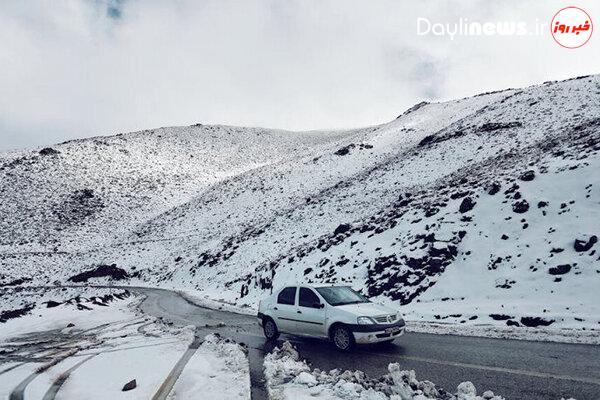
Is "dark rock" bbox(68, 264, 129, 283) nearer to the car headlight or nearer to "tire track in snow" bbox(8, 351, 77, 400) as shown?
"tire track in snow" bbox(8, 351, 77, 400)

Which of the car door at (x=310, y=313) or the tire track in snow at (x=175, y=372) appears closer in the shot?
the tire track in snow at (x=175, y=372)

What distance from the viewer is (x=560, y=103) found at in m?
37.5

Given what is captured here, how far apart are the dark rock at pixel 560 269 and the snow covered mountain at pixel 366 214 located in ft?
0.24

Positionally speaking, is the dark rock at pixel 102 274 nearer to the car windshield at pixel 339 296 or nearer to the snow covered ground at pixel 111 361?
the snow covered ground at pixel 111 361

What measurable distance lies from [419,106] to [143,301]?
6619cm

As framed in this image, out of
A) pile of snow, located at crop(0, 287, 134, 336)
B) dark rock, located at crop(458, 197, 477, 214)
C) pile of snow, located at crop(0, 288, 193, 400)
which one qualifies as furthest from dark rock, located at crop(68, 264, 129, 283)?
dark rock, located at crop(458, 197, 477, 214)

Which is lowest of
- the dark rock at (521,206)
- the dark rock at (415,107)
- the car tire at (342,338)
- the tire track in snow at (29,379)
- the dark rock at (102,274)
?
the tire track in snow at (29,379)

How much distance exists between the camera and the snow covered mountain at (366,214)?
577 inches

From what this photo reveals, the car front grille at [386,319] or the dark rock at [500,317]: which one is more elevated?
the car front grille at [386,319]

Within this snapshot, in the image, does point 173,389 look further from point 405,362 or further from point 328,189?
point 328,189

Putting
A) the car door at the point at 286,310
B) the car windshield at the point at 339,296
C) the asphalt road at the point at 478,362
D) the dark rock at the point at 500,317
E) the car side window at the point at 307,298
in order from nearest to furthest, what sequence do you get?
the asphalt road at the point at 478,362 → the car windshield at the point at 339,296 → the car side window at the point at 307,298 → the car door at the point at 286,310 → the dark rock at the point at 500,317

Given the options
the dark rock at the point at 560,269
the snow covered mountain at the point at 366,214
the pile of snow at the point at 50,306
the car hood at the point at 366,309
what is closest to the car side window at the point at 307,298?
the car hood at the point at 366,309

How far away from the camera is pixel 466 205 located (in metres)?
19.0

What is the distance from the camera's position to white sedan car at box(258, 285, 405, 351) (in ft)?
30.5
